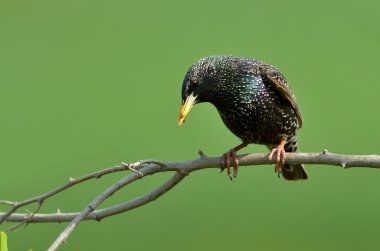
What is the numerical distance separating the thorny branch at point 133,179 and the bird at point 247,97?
478 millimetres

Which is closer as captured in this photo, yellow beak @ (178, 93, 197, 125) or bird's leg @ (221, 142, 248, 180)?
yellow beak @ (178, 93, 197, 125)

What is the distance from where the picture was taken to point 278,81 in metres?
3.95

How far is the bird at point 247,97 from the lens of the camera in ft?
12.4

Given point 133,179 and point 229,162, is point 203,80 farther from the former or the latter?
point 133,179

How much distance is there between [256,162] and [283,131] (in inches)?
22.8

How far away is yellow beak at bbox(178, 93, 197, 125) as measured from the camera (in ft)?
11.3

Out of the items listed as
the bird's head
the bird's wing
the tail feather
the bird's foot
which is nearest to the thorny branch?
the bird's foot

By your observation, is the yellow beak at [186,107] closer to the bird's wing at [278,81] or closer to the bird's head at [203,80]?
the bird's head at [203,80]

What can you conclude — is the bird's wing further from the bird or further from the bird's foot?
Answer: the bird's foot

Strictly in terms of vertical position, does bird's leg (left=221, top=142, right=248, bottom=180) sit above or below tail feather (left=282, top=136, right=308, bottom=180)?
above

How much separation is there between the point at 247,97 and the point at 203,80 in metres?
0.28

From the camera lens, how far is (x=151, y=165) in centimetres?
308

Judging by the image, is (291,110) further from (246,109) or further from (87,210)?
(87,210)

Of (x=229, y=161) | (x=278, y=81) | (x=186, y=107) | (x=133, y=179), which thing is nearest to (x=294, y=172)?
(x=278, y=81)
